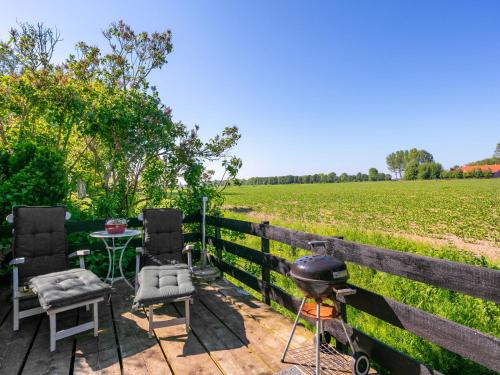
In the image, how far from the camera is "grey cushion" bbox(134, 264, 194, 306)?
2.49m

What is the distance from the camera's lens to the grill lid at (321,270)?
1816 mm

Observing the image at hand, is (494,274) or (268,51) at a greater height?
(268,51)

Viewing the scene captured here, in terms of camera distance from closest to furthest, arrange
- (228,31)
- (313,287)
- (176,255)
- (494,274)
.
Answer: (494,274), (313,287), (176,255), (228,31)

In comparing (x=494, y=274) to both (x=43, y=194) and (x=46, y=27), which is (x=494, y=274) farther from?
(x=46, y=27)

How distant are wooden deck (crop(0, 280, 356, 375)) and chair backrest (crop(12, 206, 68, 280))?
1.78ft

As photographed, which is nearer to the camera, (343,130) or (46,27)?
(46,27)

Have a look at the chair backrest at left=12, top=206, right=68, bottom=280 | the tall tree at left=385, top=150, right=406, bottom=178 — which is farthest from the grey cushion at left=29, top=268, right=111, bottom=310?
the tall tree at left=385, top=150, right=406, bottom=178

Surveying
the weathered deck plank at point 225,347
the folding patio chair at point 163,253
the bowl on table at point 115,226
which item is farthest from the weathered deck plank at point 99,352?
the bowl on table at point 115,226

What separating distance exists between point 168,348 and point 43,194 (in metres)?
3.21

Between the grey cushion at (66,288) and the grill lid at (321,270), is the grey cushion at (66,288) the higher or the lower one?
the lower one

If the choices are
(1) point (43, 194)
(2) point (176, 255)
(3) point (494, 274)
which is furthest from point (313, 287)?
(1) point (43, 194)

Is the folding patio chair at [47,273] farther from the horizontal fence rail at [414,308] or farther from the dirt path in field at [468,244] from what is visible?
the dirt path in field at [468,244]

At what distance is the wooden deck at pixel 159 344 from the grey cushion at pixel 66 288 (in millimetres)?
413

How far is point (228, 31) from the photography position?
304 inches
